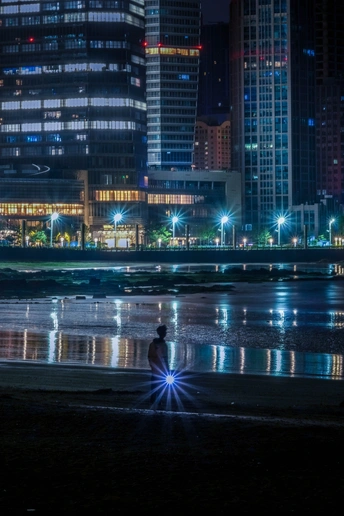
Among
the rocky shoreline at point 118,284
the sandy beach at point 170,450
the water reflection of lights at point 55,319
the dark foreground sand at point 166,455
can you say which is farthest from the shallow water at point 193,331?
the dark foreground sand at point 166,455

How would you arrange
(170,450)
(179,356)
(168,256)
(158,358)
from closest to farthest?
(170,450) → (158,358) → (179,356) → (168,256)

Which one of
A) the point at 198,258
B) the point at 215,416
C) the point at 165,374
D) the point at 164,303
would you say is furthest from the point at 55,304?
the point at 198,258

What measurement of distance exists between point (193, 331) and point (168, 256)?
399ft

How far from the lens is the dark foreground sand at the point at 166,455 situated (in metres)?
10.5

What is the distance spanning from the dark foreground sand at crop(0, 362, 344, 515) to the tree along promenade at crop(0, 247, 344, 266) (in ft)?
462

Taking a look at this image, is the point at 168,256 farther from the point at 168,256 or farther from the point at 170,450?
the point at 170,450

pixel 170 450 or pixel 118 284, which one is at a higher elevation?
pixel 118 284

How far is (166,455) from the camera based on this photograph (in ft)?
42.4

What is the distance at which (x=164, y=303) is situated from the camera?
209 ft

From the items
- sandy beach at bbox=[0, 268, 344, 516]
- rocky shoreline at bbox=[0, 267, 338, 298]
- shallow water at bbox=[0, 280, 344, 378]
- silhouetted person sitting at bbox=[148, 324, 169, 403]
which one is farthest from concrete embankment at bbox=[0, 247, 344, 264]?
silhouetted person sitting at bbox=[148, 324, 169, 403]

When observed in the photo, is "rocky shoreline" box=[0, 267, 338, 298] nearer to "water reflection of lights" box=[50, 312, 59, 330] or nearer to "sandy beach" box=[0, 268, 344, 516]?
"water reflection of lights" box=[50, 312, 59, 330]

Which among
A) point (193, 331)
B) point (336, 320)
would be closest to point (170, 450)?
point (193, 331)

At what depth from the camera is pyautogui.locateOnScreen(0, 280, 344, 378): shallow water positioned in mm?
31609

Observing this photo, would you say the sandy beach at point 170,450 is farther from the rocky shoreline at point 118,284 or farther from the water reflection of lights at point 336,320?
the rocky shoreline at point 118,284
